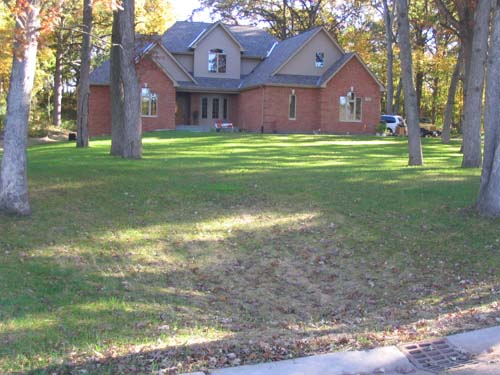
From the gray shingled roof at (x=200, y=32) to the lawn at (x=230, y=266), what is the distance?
25.3 meters

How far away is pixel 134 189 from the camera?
12.4 metres

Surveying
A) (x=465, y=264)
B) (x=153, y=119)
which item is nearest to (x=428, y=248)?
(x=465, y=264)

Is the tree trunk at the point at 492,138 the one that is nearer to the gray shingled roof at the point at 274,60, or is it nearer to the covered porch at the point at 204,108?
the gray shingled roof at the point at 274,60

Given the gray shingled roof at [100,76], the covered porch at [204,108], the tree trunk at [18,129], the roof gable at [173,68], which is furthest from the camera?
the covered porch at [204,108]

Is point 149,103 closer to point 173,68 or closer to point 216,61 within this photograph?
point 173,68

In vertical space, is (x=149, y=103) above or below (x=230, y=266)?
above

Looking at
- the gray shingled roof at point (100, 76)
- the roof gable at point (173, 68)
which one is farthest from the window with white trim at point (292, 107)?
the gray shingled roof at point (100, 76)

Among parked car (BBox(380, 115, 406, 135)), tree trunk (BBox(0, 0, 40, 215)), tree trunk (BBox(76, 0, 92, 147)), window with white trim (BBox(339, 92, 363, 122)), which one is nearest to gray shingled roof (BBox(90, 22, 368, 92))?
window with white trim (BBox(339, 92, 363, 122))

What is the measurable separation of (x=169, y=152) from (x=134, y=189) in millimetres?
8026

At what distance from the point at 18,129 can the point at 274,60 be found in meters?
30.0

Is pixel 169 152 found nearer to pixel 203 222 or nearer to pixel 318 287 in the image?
pixel 203 222

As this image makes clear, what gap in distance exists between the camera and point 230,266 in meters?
9.08

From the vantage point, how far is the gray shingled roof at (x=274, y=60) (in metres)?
36.7

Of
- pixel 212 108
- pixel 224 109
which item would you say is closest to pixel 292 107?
pixel 224 109
